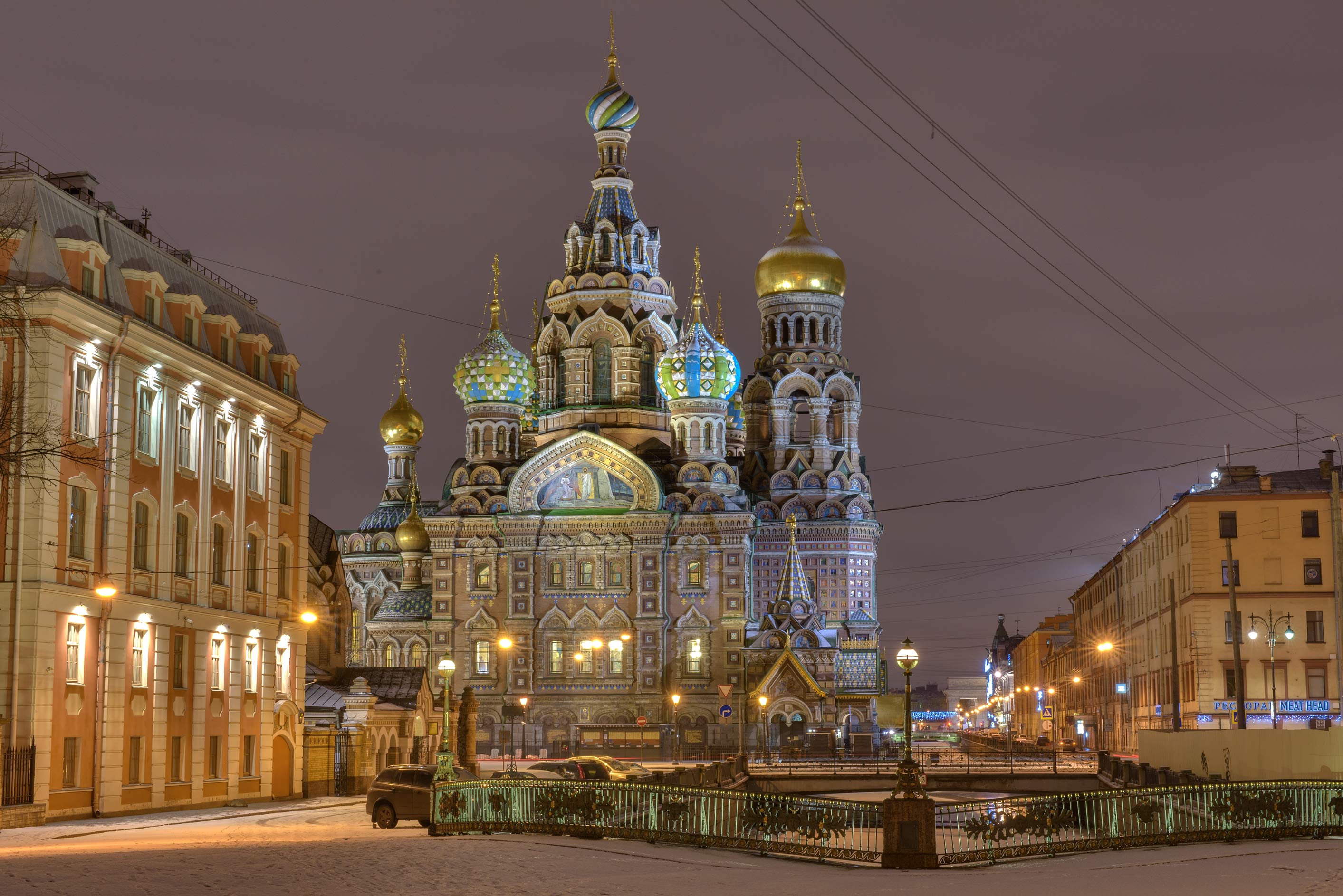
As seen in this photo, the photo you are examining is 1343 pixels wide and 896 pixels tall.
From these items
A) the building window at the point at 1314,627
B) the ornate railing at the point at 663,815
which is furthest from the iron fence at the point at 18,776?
the building window at the point at 1314,627

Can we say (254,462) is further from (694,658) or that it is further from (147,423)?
(694,658)

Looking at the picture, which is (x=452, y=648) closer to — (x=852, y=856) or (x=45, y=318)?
(x=45, y=318)

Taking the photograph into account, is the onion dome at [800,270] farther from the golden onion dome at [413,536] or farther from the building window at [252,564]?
the building window at [252,564]

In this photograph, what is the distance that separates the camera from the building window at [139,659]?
114 feet

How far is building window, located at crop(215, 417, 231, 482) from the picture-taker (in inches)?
1560

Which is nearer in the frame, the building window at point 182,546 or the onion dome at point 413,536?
the building window at point 182,546

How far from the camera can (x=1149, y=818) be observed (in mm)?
26656

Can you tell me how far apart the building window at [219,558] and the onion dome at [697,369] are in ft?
151

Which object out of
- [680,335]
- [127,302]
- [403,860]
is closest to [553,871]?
[403,860]

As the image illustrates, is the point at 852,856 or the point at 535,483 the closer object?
the point at 852,856

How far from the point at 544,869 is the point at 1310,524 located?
5033cm

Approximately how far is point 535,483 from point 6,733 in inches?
2083

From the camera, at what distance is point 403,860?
22438mm

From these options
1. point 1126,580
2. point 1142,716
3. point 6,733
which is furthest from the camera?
point 1126,580
